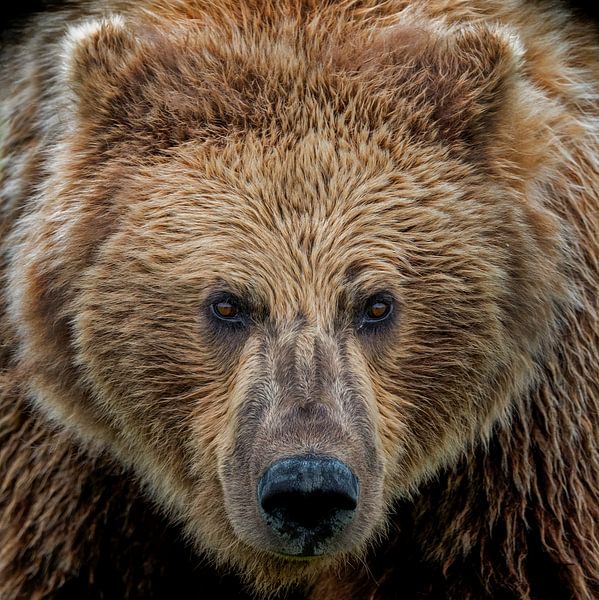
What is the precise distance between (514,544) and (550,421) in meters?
0.64

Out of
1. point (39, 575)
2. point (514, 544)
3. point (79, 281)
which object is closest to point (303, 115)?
point (79, 281)

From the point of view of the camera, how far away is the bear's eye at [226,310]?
5.59 metres

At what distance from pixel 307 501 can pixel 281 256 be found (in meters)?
1.13

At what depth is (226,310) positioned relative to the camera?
5.60m

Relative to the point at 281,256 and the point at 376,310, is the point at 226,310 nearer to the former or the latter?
the point at 281,256

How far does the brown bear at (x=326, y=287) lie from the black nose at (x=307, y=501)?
1 cm

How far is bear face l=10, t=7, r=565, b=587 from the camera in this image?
5.54m

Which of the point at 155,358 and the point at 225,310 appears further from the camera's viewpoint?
the point at 155,358

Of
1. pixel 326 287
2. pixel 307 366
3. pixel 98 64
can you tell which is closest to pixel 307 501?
pixel 307 366

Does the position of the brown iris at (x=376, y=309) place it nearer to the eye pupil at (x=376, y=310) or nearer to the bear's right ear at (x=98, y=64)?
the eye pupil at (x=376, y=310)

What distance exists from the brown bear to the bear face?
0.04ft

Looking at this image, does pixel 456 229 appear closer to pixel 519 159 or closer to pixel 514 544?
pixel 519 159

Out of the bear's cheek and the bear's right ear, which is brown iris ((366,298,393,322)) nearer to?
the bear's cheek

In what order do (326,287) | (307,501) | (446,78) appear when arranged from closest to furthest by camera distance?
(307,501), (326,287), (446,78)
